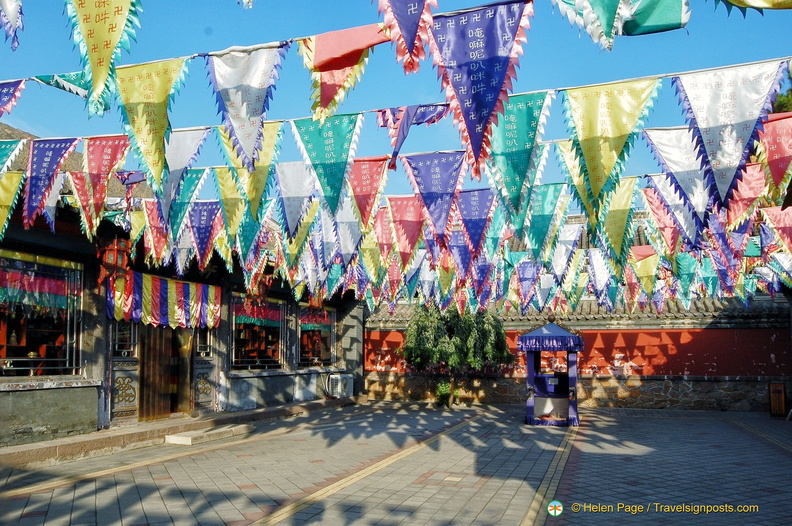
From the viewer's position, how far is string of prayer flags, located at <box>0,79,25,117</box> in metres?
7.31

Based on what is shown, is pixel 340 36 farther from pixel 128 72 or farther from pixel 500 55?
pixel 128 72

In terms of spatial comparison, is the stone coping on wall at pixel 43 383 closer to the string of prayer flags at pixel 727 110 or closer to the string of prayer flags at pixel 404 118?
the string of prayer flags at pixel 404 118

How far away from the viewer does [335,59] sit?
621cm

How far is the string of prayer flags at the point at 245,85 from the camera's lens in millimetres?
6652

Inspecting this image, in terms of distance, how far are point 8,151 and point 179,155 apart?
2.50m

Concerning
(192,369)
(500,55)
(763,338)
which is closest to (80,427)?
(192,369)

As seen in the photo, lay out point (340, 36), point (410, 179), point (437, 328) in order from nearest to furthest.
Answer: point (340, 36) < point (410, 179) < point (437, 328)

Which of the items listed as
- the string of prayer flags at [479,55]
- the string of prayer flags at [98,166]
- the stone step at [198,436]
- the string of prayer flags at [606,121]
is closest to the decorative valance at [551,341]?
the stone step at [198,436]

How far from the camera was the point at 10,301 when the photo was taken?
10.8 m

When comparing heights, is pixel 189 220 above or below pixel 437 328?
above

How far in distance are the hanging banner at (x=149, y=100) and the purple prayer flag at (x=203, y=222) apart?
4734mm

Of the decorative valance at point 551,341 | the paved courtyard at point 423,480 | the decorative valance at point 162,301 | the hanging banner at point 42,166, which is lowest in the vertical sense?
the paved courtyard at point 423,480

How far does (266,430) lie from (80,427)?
433cm

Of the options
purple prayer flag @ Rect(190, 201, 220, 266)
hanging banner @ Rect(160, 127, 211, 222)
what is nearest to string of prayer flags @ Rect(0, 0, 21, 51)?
hanging banner @ Rect(160, 127, 211, 222)
